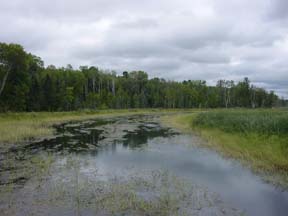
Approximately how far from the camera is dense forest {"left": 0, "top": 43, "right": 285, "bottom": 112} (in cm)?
4281

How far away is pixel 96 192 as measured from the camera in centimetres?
978

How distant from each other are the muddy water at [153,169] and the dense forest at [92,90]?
81.0 feet

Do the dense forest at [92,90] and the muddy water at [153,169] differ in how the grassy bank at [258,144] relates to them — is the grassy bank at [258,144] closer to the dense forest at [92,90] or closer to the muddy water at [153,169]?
the muddy water at [153,169]

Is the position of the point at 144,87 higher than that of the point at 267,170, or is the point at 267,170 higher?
the point at 144,87

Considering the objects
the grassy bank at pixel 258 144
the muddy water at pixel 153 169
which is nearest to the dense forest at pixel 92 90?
the muddy water at pixel 153 169

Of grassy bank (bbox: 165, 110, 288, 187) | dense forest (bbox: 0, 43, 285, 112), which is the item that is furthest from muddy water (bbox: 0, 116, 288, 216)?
dense forest (bbox: 0, 43, 285, 112)

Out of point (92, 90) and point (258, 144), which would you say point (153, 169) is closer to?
point (258, 144)

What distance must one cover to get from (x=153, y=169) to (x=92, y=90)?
75704 millimetres

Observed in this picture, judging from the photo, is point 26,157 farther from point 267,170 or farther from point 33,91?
point 33,91

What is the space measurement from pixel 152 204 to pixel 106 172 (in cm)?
432

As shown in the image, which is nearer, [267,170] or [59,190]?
[59,190]

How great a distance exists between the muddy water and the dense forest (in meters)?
24.7

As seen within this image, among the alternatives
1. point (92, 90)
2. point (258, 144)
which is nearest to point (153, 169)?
point (258, 144)

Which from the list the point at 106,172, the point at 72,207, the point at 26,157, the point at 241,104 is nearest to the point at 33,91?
the point at 26,157
